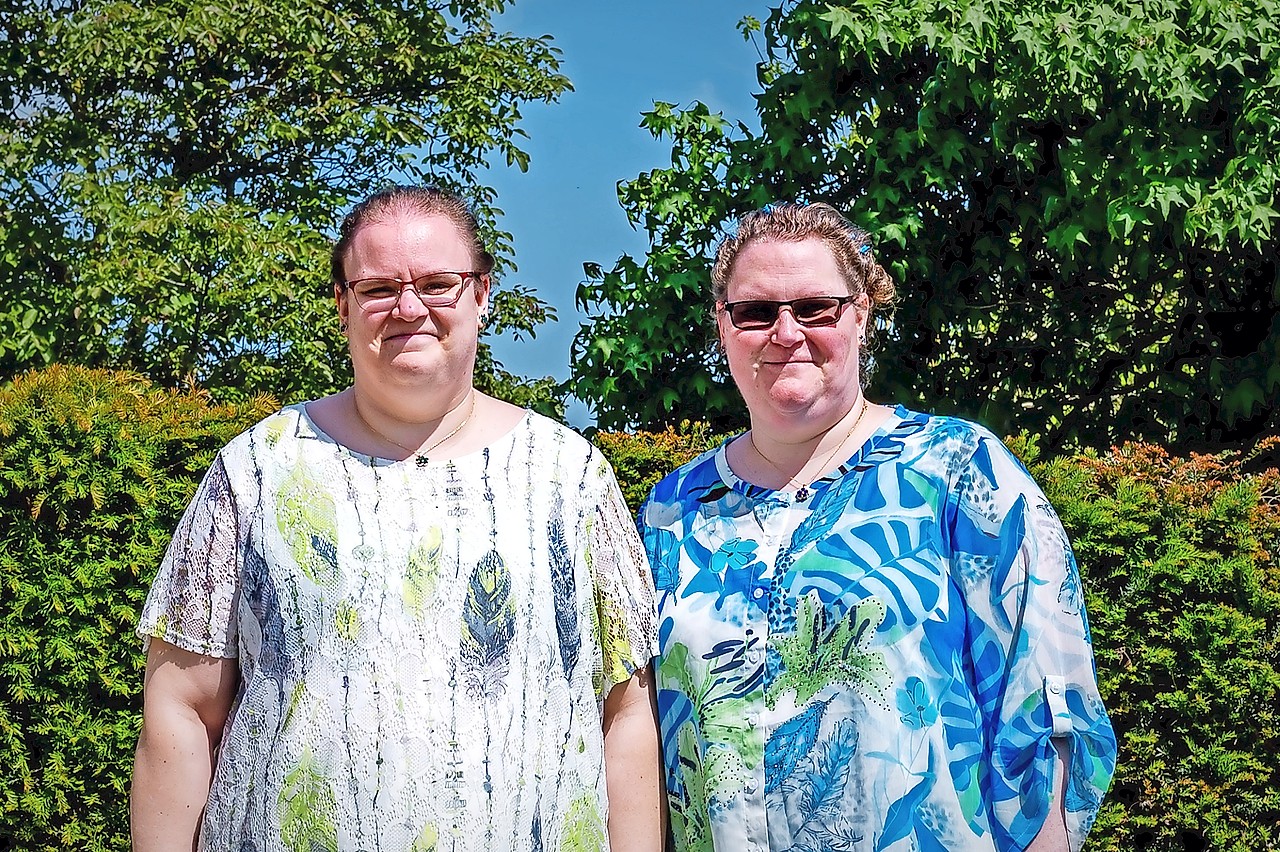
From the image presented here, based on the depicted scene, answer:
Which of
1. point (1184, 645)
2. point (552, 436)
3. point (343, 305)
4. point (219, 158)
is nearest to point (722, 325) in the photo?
point (552, 436)

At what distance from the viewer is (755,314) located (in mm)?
2451

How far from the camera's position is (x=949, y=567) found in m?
2.27

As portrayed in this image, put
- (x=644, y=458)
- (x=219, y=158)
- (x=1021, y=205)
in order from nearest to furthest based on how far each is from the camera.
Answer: (x=644, y=458) < (x=1021, y=205) < (x=219, y=158)

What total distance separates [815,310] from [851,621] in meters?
0.59

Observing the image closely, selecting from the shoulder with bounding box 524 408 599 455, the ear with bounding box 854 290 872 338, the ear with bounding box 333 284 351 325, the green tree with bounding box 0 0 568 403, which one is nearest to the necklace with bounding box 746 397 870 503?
the ear with bounding box 854 290 872 338

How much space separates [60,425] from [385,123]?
8.13m

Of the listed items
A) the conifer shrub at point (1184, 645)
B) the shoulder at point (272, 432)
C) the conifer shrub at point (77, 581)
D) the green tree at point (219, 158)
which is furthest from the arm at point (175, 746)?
the green tree at point (219, 158)

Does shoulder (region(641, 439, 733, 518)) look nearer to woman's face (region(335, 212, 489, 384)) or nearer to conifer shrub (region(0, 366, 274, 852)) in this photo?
woman's face (region(335, 212, 489, 384))

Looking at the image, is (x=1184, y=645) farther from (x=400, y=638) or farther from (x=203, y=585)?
(x=203, y=585)

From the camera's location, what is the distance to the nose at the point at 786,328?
2402 mm

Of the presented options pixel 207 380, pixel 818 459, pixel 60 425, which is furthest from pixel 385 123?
pixel 818 459

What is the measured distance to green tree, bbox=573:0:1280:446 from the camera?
7191 mm

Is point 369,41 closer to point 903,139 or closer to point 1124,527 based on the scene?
point 903,139

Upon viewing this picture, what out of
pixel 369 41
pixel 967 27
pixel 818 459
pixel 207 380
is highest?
pixel 369 41
